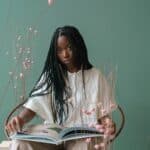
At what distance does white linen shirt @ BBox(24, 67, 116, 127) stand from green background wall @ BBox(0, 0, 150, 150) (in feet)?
1.63

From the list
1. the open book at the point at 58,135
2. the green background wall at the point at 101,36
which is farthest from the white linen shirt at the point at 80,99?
the green background wall at the point at 101,36

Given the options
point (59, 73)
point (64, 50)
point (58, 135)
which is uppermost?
point (64, 50)

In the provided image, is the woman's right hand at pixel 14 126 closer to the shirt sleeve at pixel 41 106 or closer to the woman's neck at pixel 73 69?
the shirt sleeve at pixel 41 106

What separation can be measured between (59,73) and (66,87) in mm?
92

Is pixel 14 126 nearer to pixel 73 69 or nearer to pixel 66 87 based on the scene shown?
pixel 66 87

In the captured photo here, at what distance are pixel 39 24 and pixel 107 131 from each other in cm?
156

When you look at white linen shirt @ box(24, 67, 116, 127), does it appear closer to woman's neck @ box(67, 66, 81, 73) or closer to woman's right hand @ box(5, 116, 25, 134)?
woman's neck @ box(67, 66, 81, 73)

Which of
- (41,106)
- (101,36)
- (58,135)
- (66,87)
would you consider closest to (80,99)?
(66,87)

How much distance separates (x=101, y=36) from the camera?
2.66 metres

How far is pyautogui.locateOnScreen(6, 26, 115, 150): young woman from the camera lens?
2.11 metres

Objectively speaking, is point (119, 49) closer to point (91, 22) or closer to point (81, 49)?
point (91, 22)

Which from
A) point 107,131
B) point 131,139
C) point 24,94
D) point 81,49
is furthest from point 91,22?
point 107,131

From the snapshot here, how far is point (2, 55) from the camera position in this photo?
2.68 m

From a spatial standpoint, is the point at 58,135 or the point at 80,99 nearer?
the point at 58,135
